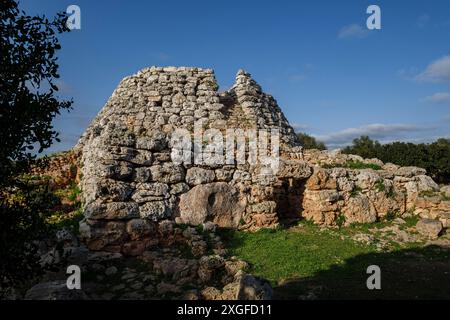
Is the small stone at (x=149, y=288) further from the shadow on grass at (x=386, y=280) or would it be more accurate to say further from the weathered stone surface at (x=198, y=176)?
the weathered stone surface at (x=198, y=176)

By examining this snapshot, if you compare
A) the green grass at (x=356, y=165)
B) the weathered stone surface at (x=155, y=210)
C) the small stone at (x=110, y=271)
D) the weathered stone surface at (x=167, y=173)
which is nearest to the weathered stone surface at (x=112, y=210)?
the weathered stone surface at (x=155, y=210)

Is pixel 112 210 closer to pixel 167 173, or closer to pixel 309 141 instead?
pixel 167 173

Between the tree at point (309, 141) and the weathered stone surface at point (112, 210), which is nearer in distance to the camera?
the weathered stone surface at point (112, 210)

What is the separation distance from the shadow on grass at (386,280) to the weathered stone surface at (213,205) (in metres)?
4.36

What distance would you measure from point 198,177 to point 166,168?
49.9 inches

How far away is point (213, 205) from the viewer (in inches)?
545

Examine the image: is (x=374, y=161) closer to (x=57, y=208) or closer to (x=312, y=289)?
(x=312, y=289)

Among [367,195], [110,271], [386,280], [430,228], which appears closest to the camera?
[386,280]

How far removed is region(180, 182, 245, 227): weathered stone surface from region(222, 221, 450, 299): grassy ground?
689 mm

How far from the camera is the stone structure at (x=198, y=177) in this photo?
40.9ft

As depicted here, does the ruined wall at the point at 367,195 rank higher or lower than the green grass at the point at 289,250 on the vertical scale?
higher

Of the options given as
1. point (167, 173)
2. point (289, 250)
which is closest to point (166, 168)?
point (167, 173)

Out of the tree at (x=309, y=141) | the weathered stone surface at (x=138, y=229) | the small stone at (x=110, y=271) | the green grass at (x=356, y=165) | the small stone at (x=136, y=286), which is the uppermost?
the tree at (x=309, y=141)
